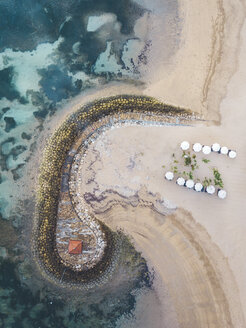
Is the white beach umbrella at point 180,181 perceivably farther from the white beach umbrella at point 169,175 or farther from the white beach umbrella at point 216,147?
the white beach umbrella at point 216,147

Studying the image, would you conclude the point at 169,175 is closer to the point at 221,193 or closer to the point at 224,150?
the point at 221,193

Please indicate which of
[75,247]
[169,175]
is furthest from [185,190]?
[75,247]

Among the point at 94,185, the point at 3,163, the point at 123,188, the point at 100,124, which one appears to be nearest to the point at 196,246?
the point at 123,188

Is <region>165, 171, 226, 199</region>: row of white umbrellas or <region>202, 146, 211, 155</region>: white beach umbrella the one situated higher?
<region>202, 146, 211, 155</region>: white beach umbrella

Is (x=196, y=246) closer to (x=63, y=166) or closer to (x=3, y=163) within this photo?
(x=63, y=166)

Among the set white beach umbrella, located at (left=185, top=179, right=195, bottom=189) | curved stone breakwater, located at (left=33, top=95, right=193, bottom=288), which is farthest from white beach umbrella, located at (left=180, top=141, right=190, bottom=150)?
white beach umbrella, located at (left=185, top=179, right=195, bottom=189)

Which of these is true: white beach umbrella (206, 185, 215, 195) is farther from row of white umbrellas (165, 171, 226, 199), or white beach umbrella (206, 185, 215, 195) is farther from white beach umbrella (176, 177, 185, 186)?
white beach umbrella (176, 177, 185, 186)
